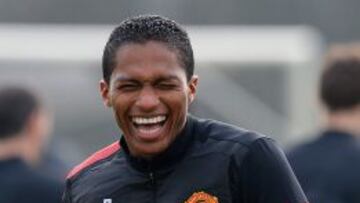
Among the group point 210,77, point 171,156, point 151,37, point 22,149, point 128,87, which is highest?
point 151,37

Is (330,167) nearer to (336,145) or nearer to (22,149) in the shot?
(336,145)

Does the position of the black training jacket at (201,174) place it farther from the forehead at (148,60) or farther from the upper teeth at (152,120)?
the forehead at (148,60)

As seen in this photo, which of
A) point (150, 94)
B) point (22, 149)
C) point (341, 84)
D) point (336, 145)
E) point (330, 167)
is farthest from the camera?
point (22, 149)

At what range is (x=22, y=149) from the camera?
22.1 feet

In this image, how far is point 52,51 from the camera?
13.2 meters

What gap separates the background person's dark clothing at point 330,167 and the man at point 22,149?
3.74ft

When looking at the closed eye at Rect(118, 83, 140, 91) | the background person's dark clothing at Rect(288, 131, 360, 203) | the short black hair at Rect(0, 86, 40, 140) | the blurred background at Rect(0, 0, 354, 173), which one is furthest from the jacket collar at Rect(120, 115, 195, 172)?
the blurred background at Rect(0, 0, 354, 173)

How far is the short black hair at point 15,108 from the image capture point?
6.72m

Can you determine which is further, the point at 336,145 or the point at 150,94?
the point at 336,145

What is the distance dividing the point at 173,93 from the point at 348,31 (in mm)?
12348

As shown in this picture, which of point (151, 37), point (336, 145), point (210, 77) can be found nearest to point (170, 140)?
point (151, 37)

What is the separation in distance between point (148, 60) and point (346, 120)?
244cm

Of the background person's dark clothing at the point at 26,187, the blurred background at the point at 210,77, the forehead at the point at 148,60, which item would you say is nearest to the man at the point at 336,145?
the background person's dark clothing at the point at 26,187

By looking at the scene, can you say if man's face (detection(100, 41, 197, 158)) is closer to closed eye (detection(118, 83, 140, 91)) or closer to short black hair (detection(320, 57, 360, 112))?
closed eye (detection(118, 83, 140, 91))
